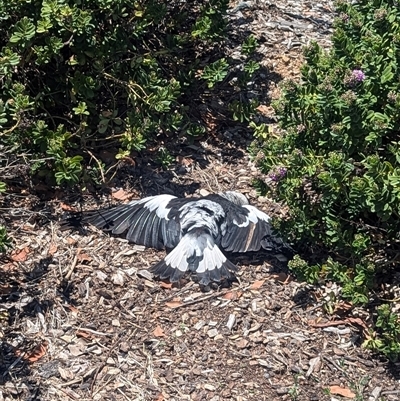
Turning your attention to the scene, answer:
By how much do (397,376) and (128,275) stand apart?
61.8 inches

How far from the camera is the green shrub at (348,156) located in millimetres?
3916

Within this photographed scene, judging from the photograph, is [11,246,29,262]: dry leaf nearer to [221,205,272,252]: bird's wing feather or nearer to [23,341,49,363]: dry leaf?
[23,341,49,363]: dry leaf

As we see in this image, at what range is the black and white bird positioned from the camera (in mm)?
4605

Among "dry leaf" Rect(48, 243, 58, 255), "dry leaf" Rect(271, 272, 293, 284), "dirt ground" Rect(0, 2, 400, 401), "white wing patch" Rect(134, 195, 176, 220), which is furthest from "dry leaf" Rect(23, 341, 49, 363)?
"dry leaf" Rect(271, 272, 293, 284)

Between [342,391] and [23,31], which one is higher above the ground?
[23,31]

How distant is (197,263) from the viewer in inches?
180

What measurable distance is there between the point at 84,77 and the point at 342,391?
2327mm

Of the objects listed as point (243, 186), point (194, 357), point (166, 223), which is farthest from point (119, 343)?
point (243, 186)

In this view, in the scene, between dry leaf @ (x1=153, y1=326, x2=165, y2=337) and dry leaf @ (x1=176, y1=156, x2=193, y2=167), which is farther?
dry leaf @ (x1=176, y1=156, x2=193, y2=167)

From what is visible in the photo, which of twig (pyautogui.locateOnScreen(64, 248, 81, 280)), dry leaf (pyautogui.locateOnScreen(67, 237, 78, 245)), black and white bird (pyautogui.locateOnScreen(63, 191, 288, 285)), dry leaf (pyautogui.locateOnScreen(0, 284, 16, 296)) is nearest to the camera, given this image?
dry leaf (pyautogui.locateOnScreen(0, 284, 16, 296))

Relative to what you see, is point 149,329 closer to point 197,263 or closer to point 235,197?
point 197,263

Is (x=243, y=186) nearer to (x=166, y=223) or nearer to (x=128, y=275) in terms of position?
(x=166, y=223)

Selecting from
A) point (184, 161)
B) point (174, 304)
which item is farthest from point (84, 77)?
point (174, 304)

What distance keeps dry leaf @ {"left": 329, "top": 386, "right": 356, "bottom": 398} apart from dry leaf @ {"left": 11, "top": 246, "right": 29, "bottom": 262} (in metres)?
1.85
